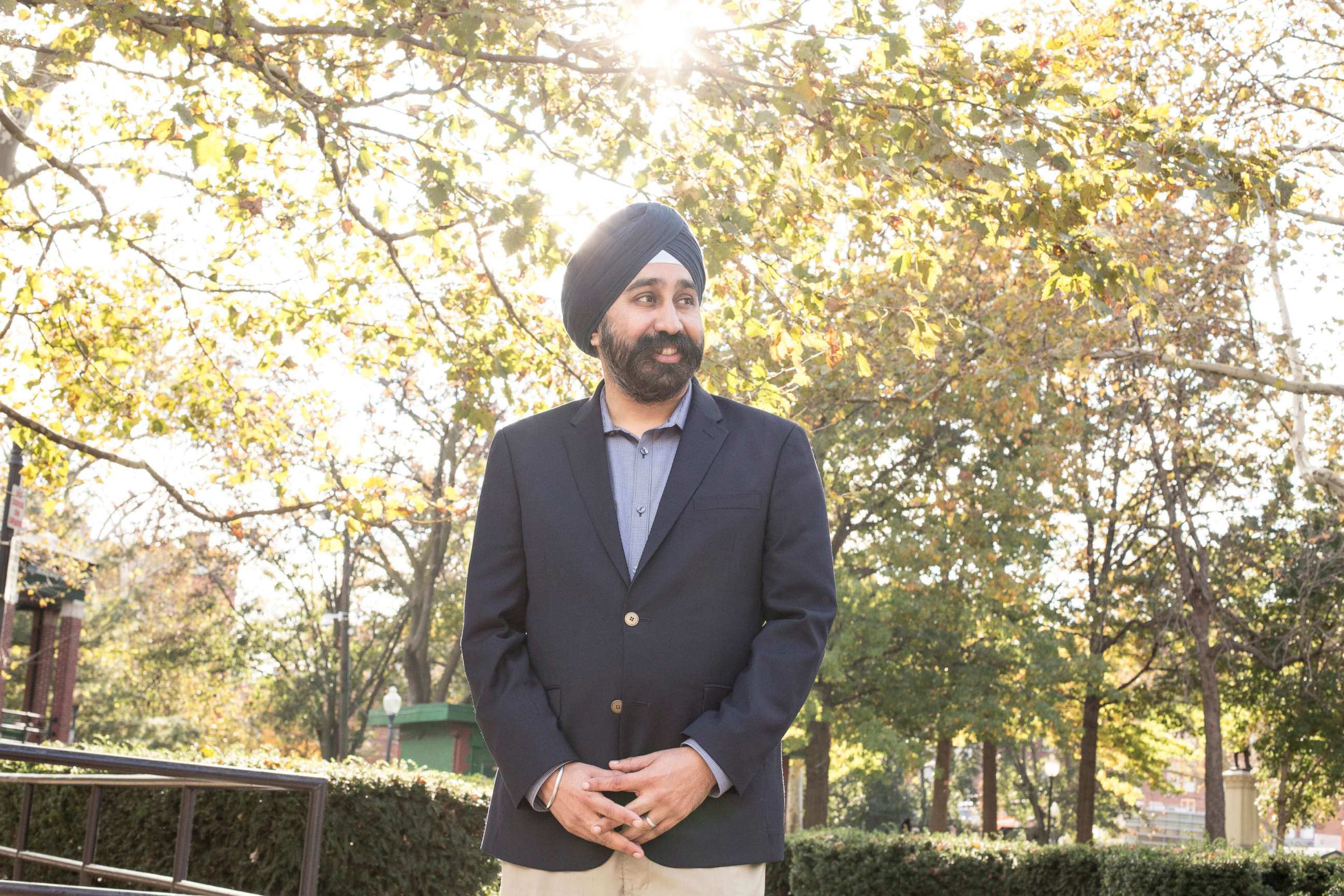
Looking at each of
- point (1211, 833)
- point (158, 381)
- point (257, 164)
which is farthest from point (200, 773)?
point (1211, 833)

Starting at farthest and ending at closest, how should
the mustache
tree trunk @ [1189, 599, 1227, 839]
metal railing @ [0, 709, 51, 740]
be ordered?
1. tree trunk @ [1189, 599, 1227, 839]
2. metal railing @ [0, 709, 51, 740]
3. the mustache

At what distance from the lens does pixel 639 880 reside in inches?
97.1

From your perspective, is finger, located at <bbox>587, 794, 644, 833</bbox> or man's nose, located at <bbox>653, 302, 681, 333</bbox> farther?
man's nose, located at <bbox>653, 302, 681, 333</bbox>

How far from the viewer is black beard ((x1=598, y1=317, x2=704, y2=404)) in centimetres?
275

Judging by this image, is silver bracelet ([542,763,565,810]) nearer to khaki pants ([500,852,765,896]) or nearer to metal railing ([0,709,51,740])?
khaki pants ([500,852,765,896])

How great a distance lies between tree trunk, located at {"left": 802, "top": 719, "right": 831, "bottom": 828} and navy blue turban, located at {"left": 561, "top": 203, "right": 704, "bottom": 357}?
2201 cm

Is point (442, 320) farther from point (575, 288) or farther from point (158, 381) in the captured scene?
point (158, 381)

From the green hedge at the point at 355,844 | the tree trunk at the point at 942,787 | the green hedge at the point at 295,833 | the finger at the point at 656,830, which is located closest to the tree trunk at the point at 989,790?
the tree trunk at the point at 942,787

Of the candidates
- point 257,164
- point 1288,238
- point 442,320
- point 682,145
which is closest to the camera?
point 682,145

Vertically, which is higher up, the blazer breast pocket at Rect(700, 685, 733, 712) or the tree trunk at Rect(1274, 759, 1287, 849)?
the blazer breast pocket at Rect(700, 685, 733, 712)

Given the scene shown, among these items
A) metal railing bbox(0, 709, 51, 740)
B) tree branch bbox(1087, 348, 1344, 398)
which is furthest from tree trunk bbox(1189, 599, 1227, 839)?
metal railing bbox(0, 709, 51, 740)

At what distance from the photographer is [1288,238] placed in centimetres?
1344

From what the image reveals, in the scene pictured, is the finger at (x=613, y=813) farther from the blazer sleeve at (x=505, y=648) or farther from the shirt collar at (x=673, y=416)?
the shirt collar at (x=673, y=416)

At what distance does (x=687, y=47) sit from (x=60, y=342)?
6.61m
